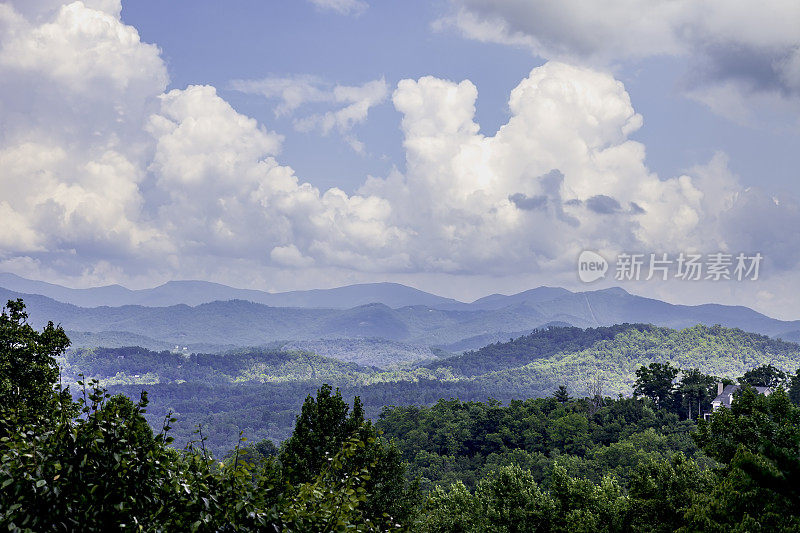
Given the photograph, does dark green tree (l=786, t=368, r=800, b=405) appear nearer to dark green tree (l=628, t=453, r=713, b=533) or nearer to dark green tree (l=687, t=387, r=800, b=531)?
dark green tree (l=628, t=453, r=713, b=533)

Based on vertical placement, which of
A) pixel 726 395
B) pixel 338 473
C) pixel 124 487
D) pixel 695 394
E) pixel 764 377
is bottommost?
pixel 338 473

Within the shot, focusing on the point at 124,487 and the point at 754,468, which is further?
the point at 754,468

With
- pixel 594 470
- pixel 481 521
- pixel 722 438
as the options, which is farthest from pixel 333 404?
pixel 594 470

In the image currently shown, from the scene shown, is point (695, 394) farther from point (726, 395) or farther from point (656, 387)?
point (656, 387)

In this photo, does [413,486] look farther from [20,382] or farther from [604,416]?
[604,416]

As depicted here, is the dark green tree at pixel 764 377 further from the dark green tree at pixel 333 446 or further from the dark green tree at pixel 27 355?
the dark green tree at pixel 27 355

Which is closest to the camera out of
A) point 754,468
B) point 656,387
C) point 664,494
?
point 754,468

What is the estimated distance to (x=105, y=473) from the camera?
25.2ft

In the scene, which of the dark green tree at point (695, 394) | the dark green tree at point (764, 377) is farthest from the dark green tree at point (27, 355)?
the dark green tree at point (764, 377)

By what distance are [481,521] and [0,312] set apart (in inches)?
1198

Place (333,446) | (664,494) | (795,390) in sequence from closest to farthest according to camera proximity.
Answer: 1. (333,446)
2. (664,494)
3. (795,390)

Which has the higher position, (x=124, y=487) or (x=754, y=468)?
(x=754, y=468)

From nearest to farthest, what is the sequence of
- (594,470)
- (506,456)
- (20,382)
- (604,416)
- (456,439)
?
(20,382) → (594,470) → (506,456) → (604,416) → (456,439)

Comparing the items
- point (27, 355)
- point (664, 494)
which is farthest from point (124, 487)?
point (664, 494)
